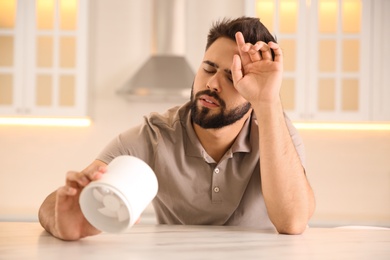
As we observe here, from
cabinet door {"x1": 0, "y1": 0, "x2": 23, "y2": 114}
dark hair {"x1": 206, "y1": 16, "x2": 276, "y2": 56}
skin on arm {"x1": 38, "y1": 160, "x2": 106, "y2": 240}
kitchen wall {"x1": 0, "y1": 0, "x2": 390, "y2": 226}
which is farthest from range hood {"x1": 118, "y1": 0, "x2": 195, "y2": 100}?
skin on arm {"x1": 38, "y1": 160, "x2": 106, "y2": 240}

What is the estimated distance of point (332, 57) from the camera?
14.2 feet

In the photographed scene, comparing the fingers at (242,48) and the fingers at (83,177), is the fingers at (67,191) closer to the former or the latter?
the fingers at (83,177)

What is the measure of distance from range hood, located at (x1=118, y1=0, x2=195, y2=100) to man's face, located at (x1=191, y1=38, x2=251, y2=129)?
2.27 metres

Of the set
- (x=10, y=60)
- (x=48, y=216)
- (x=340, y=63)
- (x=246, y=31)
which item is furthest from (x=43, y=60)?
(x=48, y=216)

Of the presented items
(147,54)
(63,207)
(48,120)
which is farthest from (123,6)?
(63,207)

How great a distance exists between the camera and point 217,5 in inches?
179

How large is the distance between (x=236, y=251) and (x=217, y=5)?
349 cm

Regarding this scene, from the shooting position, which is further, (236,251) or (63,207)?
(63,207)

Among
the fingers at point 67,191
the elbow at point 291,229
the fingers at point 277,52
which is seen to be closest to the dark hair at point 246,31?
the fingers at point 277,52

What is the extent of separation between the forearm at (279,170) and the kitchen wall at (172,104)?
9.05ft

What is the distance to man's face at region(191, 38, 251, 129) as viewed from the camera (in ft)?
6.33

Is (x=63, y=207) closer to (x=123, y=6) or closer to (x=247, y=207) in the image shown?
(x=247, y=207)

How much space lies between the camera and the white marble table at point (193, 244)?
1167 mm

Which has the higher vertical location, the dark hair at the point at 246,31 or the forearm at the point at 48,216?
the dark hair at the point at 246,31
